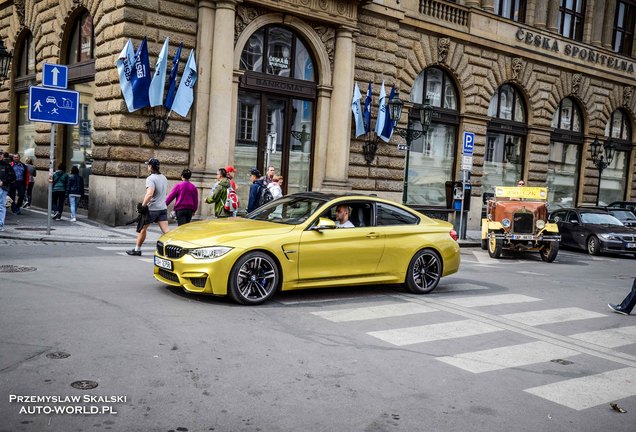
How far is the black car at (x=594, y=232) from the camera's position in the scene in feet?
66.8

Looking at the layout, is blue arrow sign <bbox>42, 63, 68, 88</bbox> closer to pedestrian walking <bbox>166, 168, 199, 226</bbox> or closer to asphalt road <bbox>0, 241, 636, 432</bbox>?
pedestrian walking <bbox>166, 168, 199, 226</bbox>

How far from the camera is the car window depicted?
10133mm

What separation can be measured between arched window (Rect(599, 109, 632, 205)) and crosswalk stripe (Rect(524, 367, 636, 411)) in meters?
30.1

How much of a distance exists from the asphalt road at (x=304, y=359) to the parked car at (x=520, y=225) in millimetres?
7038

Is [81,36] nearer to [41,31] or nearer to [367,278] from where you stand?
[41,31]

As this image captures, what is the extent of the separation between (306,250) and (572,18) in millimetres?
27082

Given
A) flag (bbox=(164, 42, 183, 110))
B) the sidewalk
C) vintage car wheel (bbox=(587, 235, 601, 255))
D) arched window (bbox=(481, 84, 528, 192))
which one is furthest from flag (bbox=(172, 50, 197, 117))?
arched window (bbox=(481, 84, 528, 192))

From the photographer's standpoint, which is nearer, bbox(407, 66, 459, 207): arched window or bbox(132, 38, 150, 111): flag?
bbox(132, 38, 150, 111): flag

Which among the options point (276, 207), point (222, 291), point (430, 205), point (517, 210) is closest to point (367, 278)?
point (276, 207)

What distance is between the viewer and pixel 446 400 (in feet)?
17.6

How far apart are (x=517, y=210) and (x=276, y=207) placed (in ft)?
32.9

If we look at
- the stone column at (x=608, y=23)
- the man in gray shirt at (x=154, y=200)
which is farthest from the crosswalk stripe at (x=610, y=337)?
the stone column at (x=608, y=23)

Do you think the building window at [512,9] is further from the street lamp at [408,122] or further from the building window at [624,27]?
the building window at [624,27]

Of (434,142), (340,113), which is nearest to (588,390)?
(340,113)
